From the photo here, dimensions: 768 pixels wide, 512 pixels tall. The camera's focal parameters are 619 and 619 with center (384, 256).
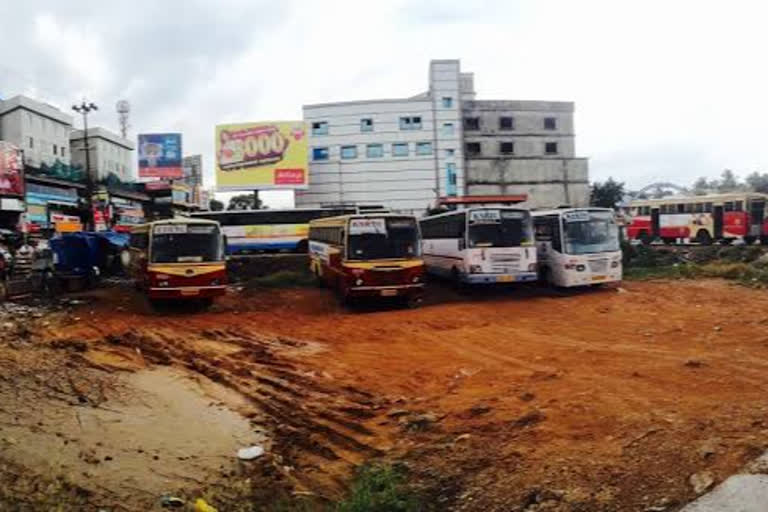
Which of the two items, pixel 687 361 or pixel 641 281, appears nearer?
pixel 687 361

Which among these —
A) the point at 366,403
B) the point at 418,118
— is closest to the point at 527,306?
the point at 366,403

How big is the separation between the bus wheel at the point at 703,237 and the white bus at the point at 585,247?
18336mm

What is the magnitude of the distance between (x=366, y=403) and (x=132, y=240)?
1469 centimetres

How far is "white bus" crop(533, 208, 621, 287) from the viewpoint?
18.6m

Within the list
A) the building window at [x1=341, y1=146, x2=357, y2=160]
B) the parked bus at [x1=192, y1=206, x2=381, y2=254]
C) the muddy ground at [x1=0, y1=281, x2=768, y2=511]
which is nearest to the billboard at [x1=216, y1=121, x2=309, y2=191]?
the building window at [x1=341, y1=146, x2=357, y2=160]

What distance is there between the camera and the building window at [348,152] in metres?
52.3

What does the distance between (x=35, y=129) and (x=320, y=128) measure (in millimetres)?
22329

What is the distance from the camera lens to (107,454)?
6.15m

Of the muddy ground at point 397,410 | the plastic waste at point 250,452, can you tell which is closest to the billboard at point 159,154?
the muddy ground at point 397,410

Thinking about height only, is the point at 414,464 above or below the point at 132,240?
below

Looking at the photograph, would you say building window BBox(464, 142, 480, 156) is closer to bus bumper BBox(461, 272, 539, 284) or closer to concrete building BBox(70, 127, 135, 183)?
concrete building BBox(70, 127, 135, 183)

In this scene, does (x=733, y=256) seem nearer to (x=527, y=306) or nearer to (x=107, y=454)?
(x=527, y=306)

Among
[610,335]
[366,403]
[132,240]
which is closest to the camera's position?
[366,403]

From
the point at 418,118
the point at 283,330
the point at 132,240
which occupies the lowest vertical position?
the point at 283,330
